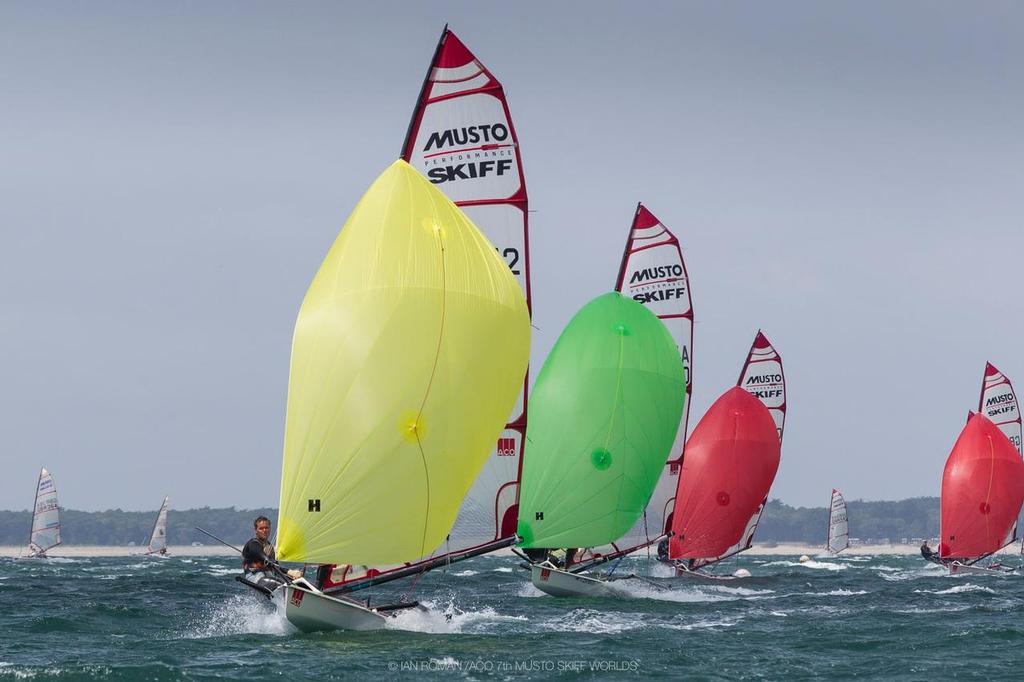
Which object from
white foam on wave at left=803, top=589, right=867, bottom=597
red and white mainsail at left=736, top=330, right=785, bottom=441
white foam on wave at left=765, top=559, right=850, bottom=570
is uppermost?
red and white mainsail at left=736, top=330, right=785, bottom=441

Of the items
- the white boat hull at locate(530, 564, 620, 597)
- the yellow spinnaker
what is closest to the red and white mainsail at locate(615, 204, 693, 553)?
the white boat hull at locate(530, 564, 620, 597)

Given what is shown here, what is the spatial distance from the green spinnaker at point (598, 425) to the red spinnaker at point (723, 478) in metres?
8.09

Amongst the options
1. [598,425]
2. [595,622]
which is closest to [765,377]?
[598,425]

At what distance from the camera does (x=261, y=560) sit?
22203 mm

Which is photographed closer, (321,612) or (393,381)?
(393,381)

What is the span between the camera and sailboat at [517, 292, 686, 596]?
1350 inches

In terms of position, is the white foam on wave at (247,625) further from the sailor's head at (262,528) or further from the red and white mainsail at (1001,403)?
the red and white mainsail at (1001,403)

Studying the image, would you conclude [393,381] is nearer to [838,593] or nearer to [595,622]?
[595,622]

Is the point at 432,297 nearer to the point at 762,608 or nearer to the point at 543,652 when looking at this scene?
the point at 543,652

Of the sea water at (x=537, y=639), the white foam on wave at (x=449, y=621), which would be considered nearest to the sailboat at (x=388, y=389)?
the white foam on wave at (x=449, y=621)

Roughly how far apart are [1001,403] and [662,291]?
27365mm

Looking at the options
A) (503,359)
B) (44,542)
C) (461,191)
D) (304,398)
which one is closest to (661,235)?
(461,191)

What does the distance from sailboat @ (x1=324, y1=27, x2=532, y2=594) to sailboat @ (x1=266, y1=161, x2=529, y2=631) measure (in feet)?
12.6

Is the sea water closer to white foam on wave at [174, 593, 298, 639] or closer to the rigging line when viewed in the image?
white foam on wave at [174, 593, 298, 639]
